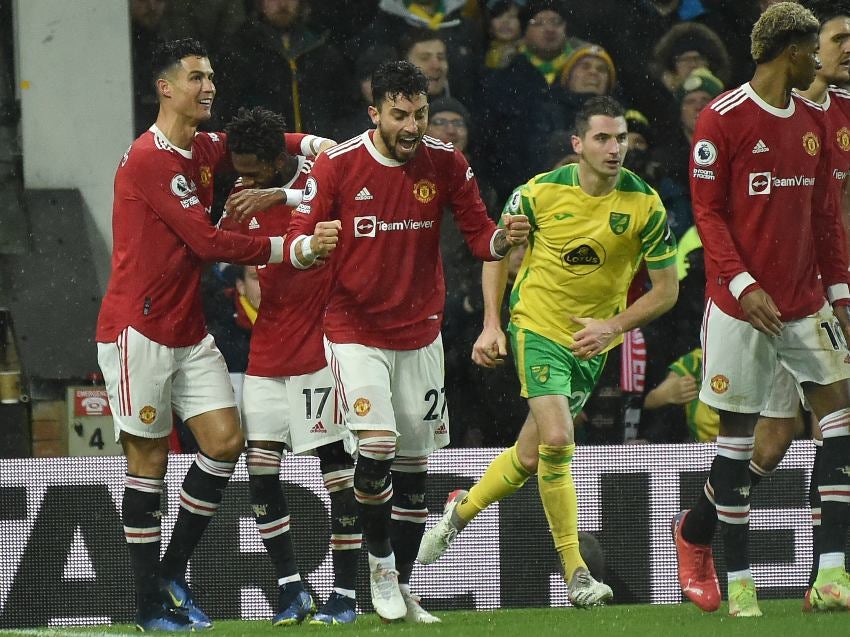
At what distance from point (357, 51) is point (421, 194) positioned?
2.92m

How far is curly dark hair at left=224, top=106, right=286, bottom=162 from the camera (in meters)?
6.55

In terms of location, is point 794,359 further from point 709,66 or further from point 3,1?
point 3,1

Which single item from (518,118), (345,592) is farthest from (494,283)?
(518,118)

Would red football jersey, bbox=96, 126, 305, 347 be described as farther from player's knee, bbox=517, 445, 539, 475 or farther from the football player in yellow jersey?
player's knee, bbox=517, 445, 539, 475

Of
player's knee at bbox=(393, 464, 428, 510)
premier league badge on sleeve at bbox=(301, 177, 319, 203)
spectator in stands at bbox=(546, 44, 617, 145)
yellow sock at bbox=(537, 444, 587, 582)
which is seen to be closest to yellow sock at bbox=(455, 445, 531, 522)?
yellow sock at bbox=(537, 444, 587, 582)

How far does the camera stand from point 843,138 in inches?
249

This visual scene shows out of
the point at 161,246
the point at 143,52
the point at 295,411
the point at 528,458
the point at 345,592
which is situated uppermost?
the point at 143,52

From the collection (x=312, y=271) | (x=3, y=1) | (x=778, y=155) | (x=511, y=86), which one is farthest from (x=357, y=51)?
(x=778, y=155)

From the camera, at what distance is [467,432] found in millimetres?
8492

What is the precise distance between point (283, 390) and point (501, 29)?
3.32 m

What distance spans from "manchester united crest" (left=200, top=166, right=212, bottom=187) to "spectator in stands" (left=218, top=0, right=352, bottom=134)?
2434 mm

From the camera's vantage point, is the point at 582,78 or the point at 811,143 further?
the point at 582,78

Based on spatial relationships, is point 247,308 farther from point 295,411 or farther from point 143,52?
point 295,411

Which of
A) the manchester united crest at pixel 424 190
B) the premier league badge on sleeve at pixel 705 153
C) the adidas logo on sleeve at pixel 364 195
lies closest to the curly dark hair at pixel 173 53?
the adidas logo on sleeve at pixel 364 195
